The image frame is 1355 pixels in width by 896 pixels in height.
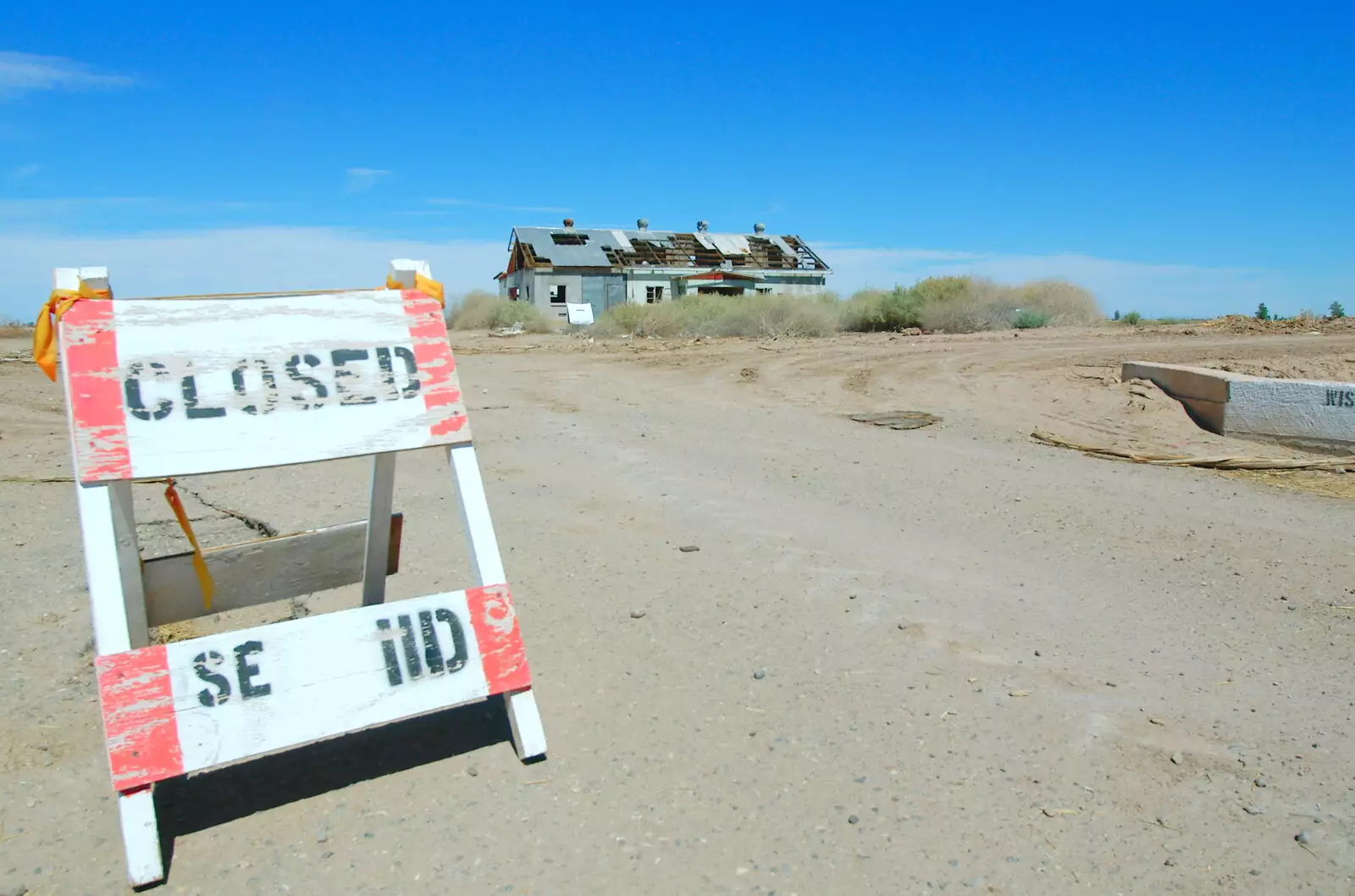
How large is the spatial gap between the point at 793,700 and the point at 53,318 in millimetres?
2672

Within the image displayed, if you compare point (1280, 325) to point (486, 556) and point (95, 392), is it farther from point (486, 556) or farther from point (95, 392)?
point (95, 392)

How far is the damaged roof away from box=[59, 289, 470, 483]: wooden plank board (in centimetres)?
4051

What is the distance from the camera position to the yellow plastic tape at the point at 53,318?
9.31ft

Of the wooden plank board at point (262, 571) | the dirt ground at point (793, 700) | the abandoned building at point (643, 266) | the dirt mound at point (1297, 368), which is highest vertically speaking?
the abandoned building at point (643, 266)

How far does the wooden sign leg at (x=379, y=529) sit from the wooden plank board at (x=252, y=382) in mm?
503

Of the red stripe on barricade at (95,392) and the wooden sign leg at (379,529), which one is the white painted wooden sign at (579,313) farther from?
the red stripe on barricade at (95,392)

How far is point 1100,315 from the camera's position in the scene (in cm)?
2731

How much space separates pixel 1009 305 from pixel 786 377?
565 inches

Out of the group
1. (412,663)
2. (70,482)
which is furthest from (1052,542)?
(70,482)

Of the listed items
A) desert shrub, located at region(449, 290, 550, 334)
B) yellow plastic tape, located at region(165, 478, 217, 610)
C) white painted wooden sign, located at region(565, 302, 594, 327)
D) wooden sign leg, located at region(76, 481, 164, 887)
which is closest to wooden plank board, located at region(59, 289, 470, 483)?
wooden sign leg, located at region(76, 481, 164, 887)

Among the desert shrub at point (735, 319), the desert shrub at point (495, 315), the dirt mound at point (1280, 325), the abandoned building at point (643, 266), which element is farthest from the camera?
the abandoned building at point (643, 266)

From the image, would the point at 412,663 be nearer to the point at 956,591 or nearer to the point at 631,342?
the point at 956,591

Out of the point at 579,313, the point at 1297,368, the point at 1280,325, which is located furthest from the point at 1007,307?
the point at 579,313

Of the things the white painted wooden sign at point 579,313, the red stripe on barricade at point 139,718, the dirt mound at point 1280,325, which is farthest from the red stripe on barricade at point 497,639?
the white painted wooden sign at point 579,313
